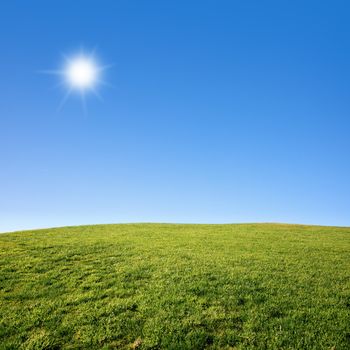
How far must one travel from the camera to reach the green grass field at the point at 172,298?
9.36m

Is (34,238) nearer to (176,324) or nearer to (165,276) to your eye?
(165,276)

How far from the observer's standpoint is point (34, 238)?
25484 millimetres

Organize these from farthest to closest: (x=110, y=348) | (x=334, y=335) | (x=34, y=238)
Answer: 1. (x=34, y=238)
2. (x=334, y=335)
3. (x=110, y=348)

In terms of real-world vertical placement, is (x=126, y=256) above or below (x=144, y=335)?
above

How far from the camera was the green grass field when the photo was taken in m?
9.36

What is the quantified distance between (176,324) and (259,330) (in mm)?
2770

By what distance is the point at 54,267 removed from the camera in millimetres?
16531

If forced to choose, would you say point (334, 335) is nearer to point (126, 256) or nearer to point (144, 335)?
point (144, 335)

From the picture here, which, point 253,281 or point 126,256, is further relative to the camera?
point 126,256

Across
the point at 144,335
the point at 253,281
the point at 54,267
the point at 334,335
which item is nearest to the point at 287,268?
the point at 253,281

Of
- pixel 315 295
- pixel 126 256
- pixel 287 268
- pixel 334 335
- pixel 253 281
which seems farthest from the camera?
pixel 126 256

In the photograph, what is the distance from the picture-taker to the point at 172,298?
39.1ft

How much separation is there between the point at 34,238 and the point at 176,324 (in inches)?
780

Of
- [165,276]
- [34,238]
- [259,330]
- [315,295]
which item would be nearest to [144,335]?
[259,330]
